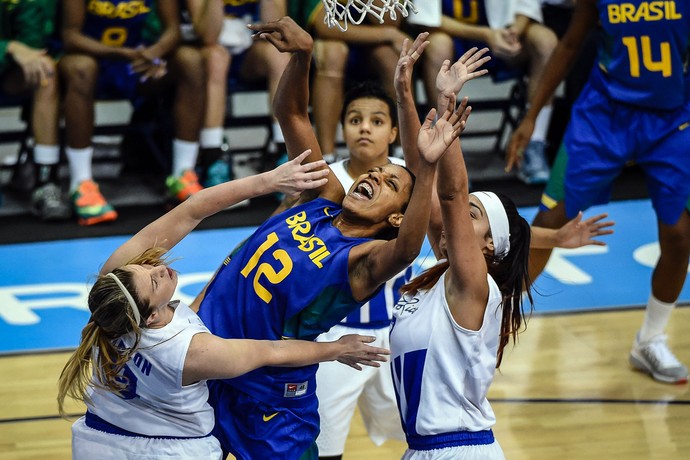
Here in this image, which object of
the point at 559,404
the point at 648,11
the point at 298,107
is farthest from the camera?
the point at 559,404

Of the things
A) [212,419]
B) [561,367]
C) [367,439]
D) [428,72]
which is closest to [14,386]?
[367,439]

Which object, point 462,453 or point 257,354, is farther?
point 462,453

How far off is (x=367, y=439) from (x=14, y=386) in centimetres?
177

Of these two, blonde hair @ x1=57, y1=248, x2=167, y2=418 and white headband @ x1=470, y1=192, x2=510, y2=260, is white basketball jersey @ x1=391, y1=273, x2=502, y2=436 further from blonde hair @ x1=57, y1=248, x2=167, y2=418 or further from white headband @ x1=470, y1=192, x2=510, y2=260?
blonde hair @ x1=57, y1=248, x2=167, y2=418

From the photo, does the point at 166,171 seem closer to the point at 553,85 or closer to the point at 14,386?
the point at 14,386

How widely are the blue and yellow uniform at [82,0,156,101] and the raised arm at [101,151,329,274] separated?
4.36 metres

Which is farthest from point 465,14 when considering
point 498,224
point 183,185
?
point 498,224

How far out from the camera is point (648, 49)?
17.1 ft

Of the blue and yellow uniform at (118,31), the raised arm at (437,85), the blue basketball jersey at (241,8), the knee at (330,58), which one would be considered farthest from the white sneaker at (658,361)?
the blue and yellow uniform at (118,31)

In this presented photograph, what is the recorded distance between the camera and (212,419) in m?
3.51

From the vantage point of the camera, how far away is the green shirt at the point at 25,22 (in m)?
7.59

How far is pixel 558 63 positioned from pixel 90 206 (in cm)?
349

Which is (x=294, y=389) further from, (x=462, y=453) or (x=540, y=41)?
(x=540, y=41)

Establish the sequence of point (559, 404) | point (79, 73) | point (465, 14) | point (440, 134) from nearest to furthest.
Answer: point (440, 134) → point (559, 404) → point (79, 73) → point (465, 14)
